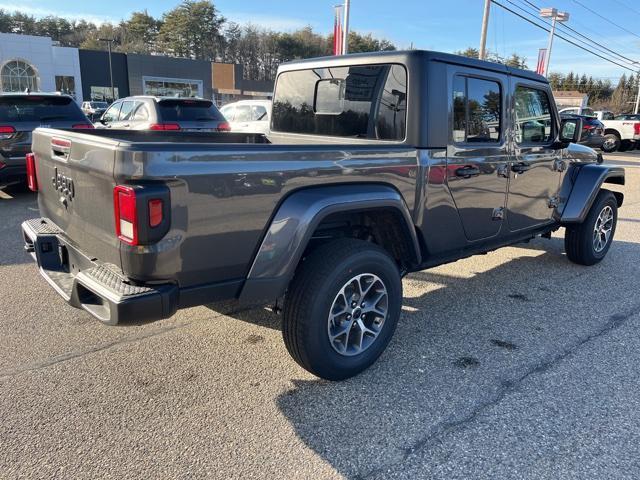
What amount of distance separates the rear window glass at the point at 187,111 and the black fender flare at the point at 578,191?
7133mm

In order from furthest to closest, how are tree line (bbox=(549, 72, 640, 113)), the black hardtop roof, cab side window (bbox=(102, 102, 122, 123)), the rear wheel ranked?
tree line (bbox=(549, 72, 640, 113))
the rear wheel
cab side window (bbox=(102, 102, 122, 123))
the black hardtop roof

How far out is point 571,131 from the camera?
15.8ft

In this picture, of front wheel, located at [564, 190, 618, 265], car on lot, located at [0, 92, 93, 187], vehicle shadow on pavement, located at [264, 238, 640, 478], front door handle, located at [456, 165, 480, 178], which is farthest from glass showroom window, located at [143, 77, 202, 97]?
front door handle, located at [456, 165, 480, 178]

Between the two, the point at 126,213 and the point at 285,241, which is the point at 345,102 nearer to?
the point at 285,241

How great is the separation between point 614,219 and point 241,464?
5276mm

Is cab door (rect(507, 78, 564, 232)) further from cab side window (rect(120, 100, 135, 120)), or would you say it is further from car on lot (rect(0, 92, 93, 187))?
cab side window (rect(120, 100, 135, 120))

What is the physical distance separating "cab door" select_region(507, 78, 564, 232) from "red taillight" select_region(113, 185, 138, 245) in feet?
10.2

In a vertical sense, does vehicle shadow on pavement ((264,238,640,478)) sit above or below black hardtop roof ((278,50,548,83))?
below

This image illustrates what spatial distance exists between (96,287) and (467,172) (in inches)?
102

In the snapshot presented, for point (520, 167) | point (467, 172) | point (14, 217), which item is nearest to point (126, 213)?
point (467, 172)

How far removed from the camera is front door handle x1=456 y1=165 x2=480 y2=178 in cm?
361

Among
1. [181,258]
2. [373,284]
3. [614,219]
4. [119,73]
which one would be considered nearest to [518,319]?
[373,284]

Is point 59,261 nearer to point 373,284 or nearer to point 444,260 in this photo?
point 373,284

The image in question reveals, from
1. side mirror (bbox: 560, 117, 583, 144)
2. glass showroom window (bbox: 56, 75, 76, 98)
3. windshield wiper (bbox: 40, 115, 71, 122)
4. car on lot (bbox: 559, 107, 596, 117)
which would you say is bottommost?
windshield wiper (bbox: 40, 115, 71, 122)
